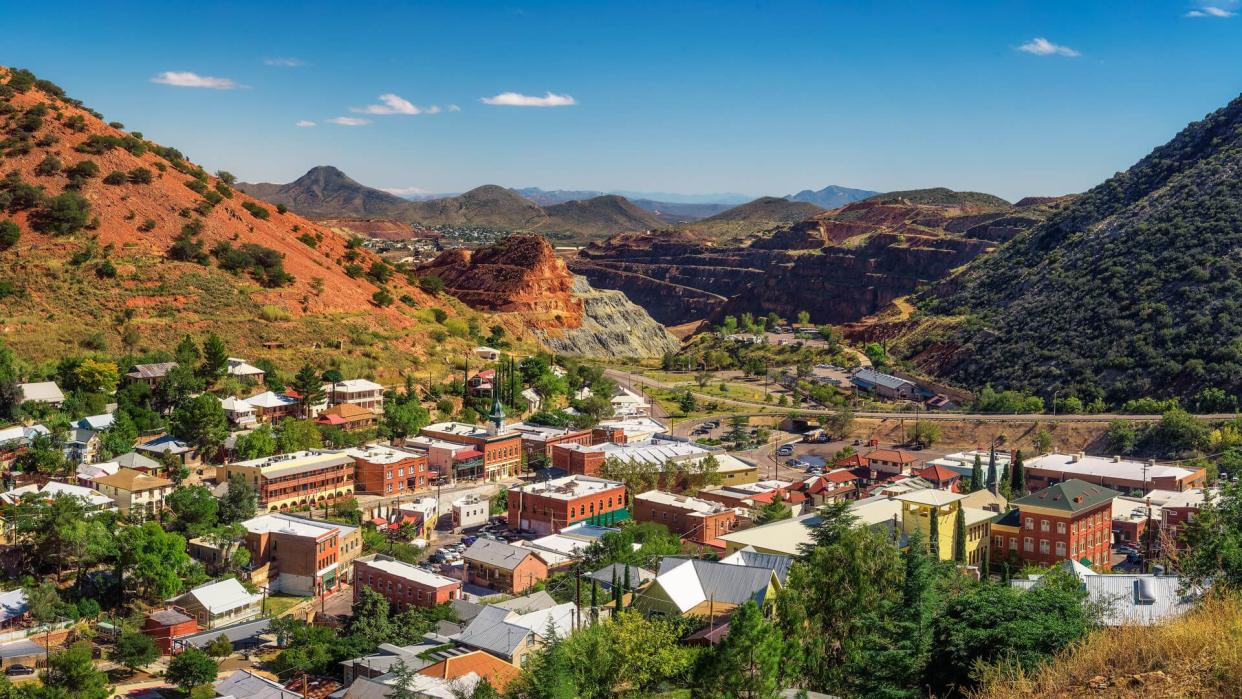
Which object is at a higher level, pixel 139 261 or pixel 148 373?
pixel 139 261

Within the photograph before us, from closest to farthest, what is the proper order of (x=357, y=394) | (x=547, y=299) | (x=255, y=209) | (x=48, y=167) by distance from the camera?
(x=357, y=394) → (x=48, y=167) → (x=255, y=209) → (x=547, y=299)

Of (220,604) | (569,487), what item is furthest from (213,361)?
(220,604)

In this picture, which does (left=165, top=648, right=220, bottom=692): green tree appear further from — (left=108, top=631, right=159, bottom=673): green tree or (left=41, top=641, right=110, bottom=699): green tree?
(left=108, top=631, right=159, bottom=673): green tree

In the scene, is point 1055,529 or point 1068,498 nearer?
point 1055,529

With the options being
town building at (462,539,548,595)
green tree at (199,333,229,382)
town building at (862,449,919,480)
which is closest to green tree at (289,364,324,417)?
green tree at (199,333,229,382)

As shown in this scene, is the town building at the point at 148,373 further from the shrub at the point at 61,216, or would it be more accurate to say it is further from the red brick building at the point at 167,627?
the red brick building at the point at 167,627

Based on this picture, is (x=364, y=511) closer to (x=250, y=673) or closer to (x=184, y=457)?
(x=184, y=457)

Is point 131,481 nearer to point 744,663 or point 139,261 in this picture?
point 139,261
